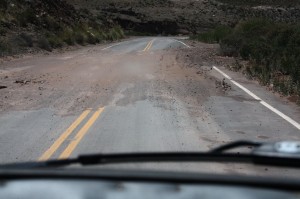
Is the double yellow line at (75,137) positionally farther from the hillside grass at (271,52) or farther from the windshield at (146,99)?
the hillside grass at (271,52)

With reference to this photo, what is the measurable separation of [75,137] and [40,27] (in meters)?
30.6

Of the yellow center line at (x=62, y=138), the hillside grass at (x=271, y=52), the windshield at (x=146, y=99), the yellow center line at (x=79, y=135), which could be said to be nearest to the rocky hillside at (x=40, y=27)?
the windshield at (x=146, y=99)

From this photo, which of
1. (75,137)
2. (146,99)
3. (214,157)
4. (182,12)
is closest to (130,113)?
(146,99)

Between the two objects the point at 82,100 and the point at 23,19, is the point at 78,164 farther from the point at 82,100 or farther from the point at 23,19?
the point at 23,19

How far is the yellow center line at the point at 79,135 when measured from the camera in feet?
28.0

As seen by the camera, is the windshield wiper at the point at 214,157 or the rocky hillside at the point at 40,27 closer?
the windshield wiper at the point at 214,157

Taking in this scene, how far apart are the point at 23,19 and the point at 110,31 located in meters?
22.0

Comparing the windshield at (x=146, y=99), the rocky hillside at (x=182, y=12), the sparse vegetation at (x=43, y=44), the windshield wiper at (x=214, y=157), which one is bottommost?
the rocky hillside at (x=182, y=12)

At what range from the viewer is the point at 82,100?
1445 cm

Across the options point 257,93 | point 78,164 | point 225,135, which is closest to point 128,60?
point 257,93

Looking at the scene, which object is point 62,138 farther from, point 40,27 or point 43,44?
point 40,27

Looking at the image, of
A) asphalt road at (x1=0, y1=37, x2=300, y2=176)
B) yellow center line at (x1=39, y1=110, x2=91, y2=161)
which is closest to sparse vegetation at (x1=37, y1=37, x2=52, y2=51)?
asphalt road at (x1=0, y1=37, x2=300, y2=176)

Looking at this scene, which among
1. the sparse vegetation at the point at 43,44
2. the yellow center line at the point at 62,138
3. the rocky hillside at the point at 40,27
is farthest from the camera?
the sparse vegetation at the point at 43,44

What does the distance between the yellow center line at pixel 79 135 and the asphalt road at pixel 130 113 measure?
1cm
